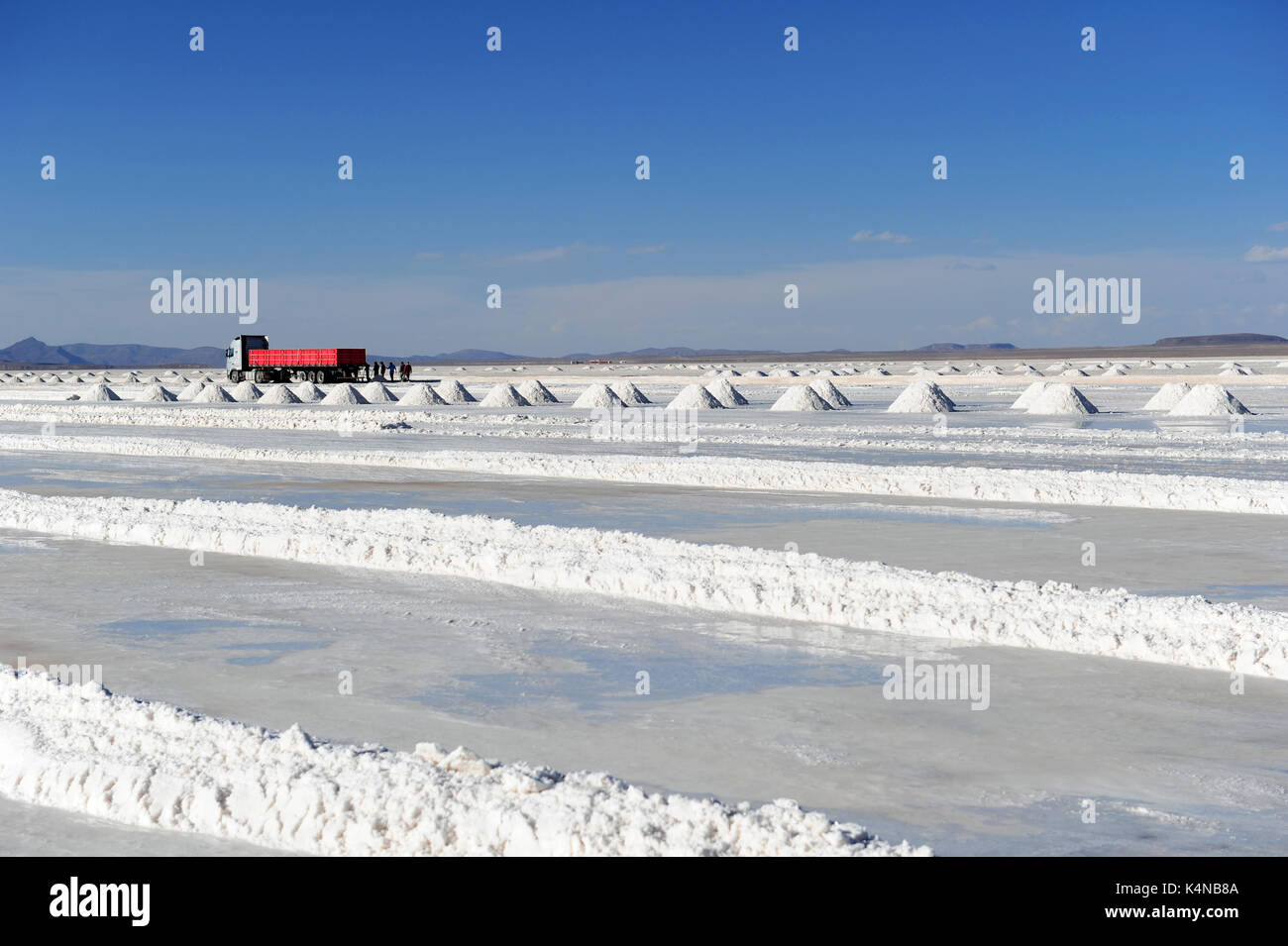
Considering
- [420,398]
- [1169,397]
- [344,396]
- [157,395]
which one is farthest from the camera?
[157,395]

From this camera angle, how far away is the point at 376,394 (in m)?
41.7

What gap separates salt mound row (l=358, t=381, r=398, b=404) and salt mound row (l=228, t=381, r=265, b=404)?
360 cm

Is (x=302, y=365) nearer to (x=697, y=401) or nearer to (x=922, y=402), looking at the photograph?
(x=697, y=401)

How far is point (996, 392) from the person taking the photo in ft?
142

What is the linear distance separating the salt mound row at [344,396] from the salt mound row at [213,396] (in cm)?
371

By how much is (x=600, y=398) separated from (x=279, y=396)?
11329 millimetres

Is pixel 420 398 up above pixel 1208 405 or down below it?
above

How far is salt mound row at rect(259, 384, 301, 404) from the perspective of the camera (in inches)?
1572

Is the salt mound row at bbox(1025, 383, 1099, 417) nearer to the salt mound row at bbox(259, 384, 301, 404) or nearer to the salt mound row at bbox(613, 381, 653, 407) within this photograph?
the salt mound row at bbox(613, 381, 653, 407)

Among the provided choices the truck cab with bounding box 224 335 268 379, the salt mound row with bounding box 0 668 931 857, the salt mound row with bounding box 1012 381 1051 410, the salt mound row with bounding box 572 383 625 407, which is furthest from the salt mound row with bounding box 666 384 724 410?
the salt mound row with bounding box 0 668 931 857

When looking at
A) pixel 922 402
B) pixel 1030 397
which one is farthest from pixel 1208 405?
pixel 922 402

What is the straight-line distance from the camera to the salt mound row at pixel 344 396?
39.2 meters

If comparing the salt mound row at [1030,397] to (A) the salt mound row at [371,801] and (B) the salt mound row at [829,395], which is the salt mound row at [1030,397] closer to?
(B) the salt mound row at [829,395]
